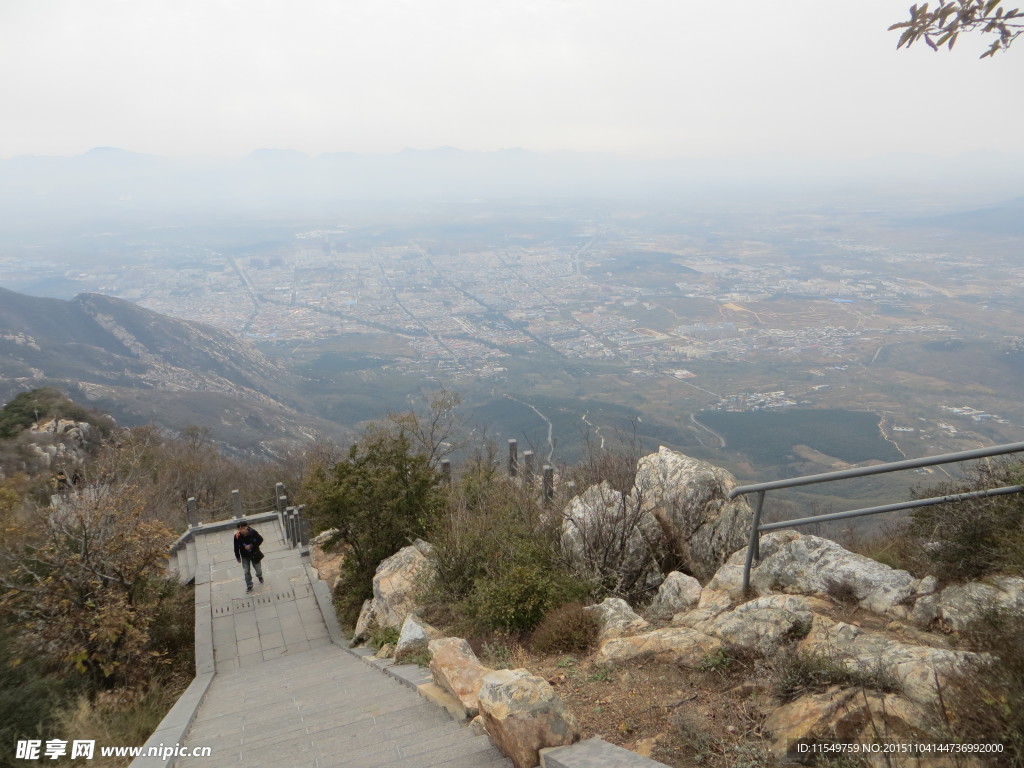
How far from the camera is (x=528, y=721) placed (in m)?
4.13

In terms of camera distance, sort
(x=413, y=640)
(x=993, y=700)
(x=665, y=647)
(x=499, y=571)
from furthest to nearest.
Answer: (x=499, y=571) → (x=413, y=640) → (x=665, y=647) → (x=993, y=700)

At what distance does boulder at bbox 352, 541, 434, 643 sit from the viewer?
32.0 ft

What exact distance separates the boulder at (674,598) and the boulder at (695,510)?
51.0 inches

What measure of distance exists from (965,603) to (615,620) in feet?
9.79

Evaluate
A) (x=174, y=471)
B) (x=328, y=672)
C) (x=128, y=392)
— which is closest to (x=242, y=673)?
(x=328, y=672)

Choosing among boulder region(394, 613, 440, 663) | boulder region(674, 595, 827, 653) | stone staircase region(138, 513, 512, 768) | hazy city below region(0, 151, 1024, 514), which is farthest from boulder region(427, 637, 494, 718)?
hazy city below region(0, 151, 1024, 514)

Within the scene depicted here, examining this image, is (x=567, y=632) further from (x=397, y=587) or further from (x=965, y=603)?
(x=397, y=587)

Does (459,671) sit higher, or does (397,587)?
(459,671)

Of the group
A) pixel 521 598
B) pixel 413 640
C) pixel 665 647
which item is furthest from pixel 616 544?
pixel 665 647

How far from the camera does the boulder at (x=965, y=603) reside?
431 cm

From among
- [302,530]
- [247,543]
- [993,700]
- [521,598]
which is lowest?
[302,530]

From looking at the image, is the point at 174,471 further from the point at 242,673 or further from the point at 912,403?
the point at 912,403

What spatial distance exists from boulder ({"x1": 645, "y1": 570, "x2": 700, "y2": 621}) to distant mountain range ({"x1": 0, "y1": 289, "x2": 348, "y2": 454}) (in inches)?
1836

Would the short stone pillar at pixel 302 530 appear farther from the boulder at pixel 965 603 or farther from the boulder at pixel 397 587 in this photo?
the boulder at pixel 965 603
